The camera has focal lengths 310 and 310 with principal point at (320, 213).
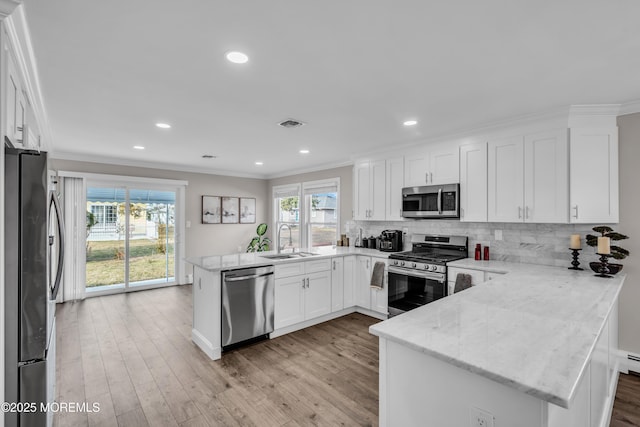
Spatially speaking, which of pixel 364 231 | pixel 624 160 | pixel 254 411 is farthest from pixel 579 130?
pixel 254 411

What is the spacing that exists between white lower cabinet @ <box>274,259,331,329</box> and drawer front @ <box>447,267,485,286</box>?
1.52 meters

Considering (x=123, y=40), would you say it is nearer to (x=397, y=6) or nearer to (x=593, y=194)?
(x=397, y=6)

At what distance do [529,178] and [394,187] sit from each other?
165 cm

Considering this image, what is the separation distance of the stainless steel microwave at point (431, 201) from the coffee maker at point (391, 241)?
1.24ft

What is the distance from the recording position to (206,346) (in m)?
3.21

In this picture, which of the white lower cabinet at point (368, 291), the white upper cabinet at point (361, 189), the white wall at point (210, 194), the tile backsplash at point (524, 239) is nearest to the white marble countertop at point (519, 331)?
the tile backsplash at point (524, 239)

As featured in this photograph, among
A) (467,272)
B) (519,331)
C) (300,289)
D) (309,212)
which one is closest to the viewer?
(519,331)

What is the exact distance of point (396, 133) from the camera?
3.78 metres

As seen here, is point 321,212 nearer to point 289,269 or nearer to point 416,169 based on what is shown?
point 416,169

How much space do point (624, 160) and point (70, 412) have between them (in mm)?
5062

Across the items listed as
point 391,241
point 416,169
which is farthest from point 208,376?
point 416,169

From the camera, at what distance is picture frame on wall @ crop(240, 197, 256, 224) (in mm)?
7230

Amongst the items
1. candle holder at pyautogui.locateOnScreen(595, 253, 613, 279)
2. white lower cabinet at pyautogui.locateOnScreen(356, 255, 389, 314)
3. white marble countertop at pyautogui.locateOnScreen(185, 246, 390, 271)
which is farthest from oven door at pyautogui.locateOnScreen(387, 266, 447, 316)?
→ candle holder at pyautogui.locateOnScreen(595, 253, 613, 279)

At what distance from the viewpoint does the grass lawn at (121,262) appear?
543cm
